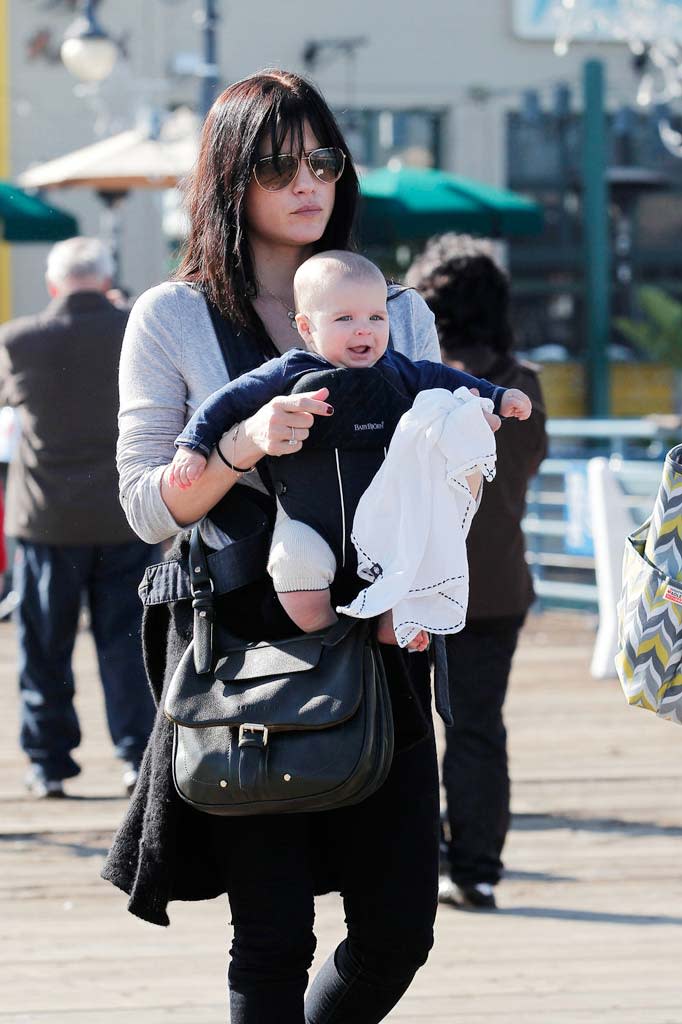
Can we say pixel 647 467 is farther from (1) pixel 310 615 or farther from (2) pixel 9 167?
(2) pixel 9 167

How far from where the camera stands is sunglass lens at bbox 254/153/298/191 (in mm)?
2580

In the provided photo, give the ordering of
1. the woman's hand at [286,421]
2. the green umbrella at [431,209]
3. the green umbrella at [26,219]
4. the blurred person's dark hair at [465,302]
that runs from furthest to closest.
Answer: the green umbrella at [431,209] → the green umbrella at [26,219] → the blurred person's dark hair at [465,302] → the woman's hand at [286,421]

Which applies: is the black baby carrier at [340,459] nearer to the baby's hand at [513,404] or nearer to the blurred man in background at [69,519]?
the baby's hand at [513,404]

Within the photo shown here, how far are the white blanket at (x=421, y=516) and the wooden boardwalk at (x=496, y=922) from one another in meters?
1.56

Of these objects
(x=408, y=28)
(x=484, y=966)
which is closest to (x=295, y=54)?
(x=408, y=28)

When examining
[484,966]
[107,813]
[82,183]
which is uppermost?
[82,183]

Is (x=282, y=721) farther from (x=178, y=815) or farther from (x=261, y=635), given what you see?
(x=178, y=815)

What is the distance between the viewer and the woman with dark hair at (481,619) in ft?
14.7

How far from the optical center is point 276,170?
2584mm

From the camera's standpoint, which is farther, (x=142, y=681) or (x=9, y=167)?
(x=9, y=167)

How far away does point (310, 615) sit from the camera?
2412 millimetres

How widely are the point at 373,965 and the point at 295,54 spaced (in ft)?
49.5

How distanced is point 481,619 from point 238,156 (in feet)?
7.00

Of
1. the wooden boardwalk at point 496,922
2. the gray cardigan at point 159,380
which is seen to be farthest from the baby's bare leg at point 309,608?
the wooden boardwalk at point 496,922
